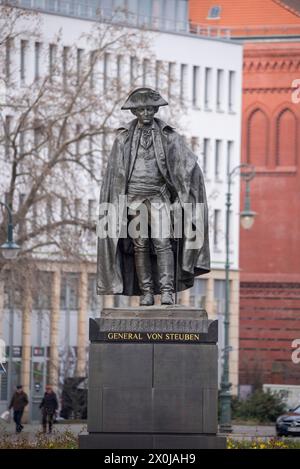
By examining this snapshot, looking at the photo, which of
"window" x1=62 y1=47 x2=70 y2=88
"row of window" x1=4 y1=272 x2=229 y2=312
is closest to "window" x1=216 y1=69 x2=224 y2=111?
"row of window" x1=4 y1=272 x2=229 y2=312

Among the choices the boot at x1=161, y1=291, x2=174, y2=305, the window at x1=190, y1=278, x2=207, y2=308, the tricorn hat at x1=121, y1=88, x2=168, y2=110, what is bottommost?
the boot at x1=161, y1=291, x2=174, y2=305

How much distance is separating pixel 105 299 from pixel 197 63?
16065mm

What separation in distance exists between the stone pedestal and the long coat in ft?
3.83

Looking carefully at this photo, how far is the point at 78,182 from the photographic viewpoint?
61500 millimetres

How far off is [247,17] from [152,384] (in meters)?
75.0

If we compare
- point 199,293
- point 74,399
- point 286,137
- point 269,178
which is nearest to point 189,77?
point 286,137

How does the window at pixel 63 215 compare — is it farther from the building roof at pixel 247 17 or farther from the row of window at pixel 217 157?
the building roof at pixel 247 17

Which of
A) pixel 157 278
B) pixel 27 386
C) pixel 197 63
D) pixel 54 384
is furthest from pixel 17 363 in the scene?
pixel 157 278

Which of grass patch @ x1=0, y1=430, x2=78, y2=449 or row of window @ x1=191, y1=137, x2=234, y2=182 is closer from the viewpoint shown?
grass patch @ x1=0, y1=430, x2=78, y2=449

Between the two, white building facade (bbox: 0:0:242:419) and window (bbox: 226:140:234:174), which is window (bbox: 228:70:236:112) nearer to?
white building facade (bbox: 0:0:242:419)

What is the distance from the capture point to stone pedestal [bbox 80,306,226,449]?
2522 centimetres

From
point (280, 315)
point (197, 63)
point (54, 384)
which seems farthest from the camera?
point (280, 315)

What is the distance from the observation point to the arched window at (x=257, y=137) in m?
99.2
